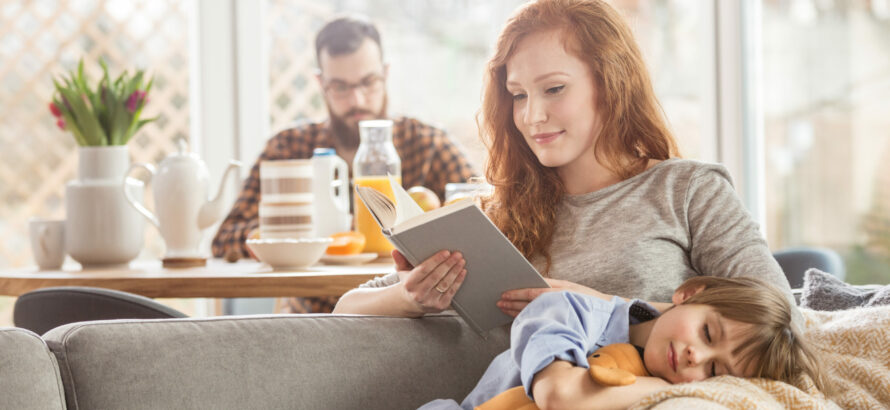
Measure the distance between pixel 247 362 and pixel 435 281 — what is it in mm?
271

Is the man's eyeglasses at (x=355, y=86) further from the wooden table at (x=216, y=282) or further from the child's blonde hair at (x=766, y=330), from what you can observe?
the child's blonde hair at (x=766, y=330)

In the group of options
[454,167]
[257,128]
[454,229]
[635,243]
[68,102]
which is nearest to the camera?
[454,229]

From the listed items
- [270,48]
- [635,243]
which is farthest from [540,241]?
[270,48]

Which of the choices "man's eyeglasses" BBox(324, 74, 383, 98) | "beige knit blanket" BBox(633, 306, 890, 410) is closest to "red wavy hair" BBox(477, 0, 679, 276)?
"beige knit blanket" BBox(633, 306, 890, 410)

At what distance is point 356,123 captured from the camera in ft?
8.84

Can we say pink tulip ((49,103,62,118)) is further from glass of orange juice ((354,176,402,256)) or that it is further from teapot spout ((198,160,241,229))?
glass of orange juice ((354,176,402,256))

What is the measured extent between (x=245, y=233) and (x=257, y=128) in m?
1.34

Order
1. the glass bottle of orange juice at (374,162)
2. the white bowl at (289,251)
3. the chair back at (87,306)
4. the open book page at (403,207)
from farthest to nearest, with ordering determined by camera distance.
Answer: the glass bottle of orange juice at (374,162) → the white bowl at (289,251) → the chair back at (87,306) → the open book page at (403,207)

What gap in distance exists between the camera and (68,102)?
78.2 inches

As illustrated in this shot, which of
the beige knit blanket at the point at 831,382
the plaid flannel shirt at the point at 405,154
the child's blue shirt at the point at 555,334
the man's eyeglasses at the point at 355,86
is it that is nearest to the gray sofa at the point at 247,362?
the child's blue shirt at the point at 555,334

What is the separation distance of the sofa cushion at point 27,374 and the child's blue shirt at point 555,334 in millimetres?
453

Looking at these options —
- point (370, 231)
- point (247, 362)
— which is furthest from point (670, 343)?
point (370, 231)

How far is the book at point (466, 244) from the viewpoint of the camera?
3.75 ft

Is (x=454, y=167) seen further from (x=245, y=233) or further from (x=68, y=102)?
(x=68, y=102)
